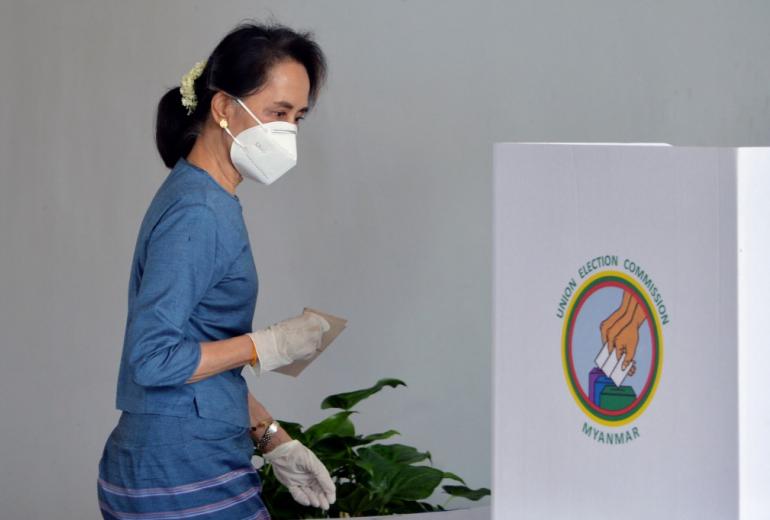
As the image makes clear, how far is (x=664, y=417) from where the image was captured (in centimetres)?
85

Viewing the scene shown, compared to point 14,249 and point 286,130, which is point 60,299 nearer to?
point 14,249

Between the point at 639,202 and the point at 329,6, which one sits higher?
the point at 329,6

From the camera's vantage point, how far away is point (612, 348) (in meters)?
0.88

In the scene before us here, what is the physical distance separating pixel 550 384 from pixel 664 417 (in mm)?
105

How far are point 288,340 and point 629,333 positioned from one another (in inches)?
28.2

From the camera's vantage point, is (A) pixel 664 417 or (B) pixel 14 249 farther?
(B) pixel 14 249

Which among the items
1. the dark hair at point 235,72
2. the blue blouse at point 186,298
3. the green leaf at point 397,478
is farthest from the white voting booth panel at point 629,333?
the green leaf at point 397,478

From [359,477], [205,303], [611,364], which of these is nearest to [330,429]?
[359,477]

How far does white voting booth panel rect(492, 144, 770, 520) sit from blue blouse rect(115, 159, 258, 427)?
51 cm

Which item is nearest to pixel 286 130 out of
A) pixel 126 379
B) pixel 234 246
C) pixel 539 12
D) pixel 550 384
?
pixel 234 246

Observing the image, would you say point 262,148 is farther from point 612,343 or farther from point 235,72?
point 612,343

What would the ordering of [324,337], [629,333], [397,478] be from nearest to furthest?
[629,333], [324,337], [397,478]

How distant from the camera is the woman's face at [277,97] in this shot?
1449 mm

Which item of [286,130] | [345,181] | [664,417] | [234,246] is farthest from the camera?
[345,181]
